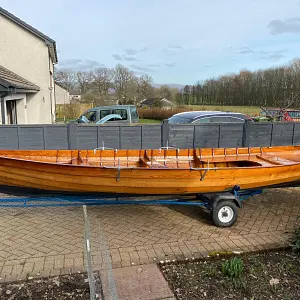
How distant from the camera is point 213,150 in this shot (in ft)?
17.8

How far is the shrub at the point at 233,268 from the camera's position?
10.3ft

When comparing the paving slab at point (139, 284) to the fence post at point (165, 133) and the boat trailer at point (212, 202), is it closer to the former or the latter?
the boat trailer at point (212, 202)

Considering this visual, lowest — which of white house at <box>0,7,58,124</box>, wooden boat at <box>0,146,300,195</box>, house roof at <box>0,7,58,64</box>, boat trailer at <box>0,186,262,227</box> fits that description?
boat trailer at <box>0,186,262,227</box>

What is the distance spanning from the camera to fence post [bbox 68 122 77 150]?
714 centimetres

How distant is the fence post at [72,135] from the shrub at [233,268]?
5.05 metres

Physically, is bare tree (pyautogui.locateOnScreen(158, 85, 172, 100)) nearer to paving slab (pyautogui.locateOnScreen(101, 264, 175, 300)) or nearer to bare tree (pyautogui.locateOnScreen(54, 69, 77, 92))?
bare tree (pyautogui.locateOnScreen(54, 69, 77, 92))

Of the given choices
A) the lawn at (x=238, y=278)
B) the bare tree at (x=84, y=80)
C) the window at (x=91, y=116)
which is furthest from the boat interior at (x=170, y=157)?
A: the bare tree at (x=84, y=80)

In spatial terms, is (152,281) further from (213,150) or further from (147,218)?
(213,150)

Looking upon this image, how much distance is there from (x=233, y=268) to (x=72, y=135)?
5213 mm

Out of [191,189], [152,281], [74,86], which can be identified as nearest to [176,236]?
[191,189]

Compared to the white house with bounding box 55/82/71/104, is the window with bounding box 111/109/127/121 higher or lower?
lower

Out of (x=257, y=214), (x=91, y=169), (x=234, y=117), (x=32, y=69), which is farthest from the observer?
(x=32, y=69)

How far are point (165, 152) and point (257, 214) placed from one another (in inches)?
76.7

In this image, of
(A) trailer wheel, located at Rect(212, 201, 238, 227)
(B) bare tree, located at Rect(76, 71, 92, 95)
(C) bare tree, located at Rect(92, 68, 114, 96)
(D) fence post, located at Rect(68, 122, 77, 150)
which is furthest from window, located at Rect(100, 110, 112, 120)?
(B) bare tree, located at Rect(76, 71, 92, 95)
